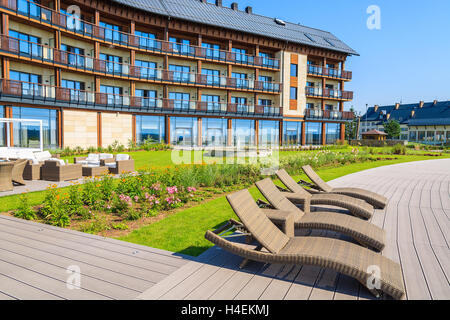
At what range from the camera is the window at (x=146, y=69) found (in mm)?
27500

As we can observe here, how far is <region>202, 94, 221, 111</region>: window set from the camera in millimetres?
31047

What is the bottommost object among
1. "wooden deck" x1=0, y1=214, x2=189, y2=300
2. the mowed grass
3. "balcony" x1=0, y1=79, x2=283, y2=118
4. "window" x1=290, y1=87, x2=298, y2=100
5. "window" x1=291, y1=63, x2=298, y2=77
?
the mowed grass

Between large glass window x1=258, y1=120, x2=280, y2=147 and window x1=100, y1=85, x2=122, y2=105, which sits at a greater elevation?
window x1=100, y1=85, x2=122, y2=105

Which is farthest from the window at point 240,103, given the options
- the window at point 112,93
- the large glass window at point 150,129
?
the window at point 112,93

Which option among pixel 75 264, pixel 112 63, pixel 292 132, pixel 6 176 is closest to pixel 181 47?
pixel 112 63

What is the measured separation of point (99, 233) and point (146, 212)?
1467 millimetres

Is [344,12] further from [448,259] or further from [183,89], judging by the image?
[183,89]

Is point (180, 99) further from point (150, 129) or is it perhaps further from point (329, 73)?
point (329, 73)

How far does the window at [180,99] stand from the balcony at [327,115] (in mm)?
15868

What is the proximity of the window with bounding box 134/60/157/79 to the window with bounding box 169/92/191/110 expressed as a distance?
2.76 metres

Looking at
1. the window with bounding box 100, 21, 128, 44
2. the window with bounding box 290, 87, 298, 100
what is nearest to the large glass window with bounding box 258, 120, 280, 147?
the window with bounding box 290, 87, 298, 100

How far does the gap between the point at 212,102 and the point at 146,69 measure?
7229 millimetres

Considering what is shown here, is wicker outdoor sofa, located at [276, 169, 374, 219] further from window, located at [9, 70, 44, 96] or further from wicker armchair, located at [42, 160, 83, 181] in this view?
window, located at [9, 70, 44, 96]

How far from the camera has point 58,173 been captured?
423 inches
